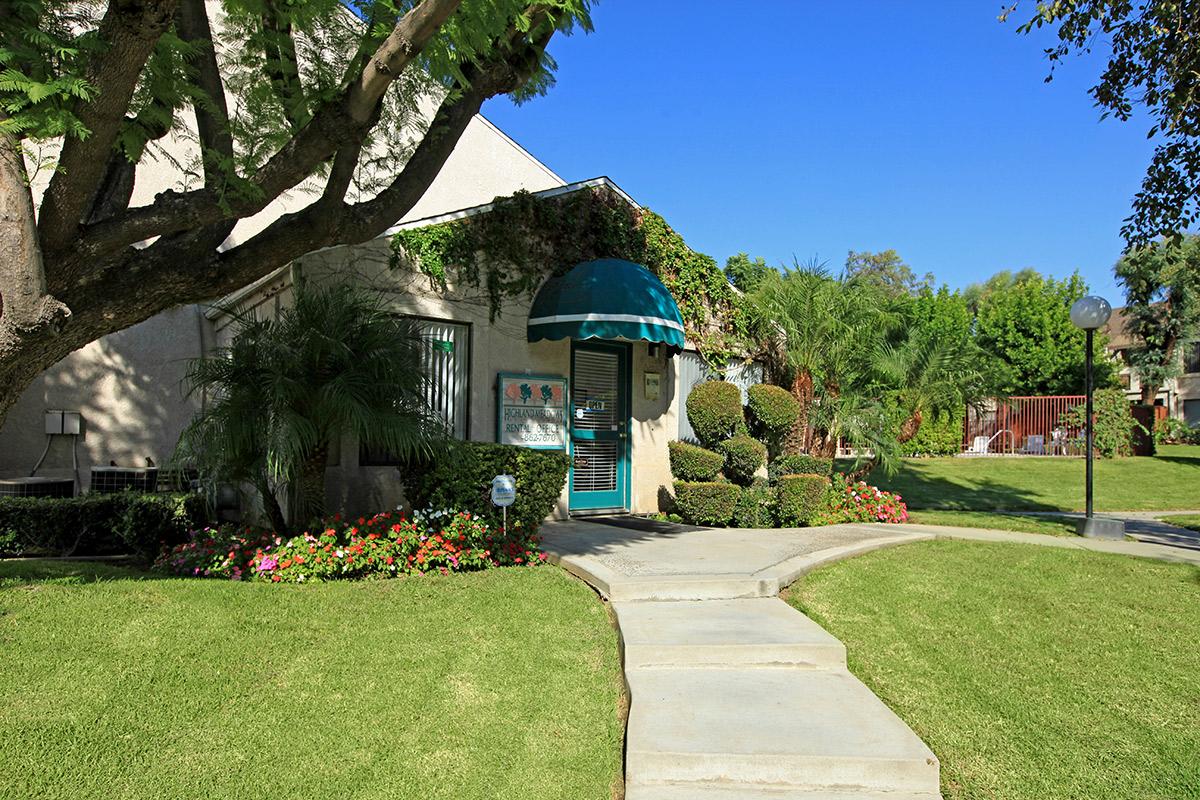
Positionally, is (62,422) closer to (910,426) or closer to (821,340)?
(821,340)

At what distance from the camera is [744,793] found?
11.4 ft

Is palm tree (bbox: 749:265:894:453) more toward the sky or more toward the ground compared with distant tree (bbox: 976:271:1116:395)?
more toward the ground

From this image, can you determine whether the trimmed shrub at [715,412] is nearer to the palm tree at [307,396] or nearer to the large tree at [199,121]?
the palm tree at [307,396]

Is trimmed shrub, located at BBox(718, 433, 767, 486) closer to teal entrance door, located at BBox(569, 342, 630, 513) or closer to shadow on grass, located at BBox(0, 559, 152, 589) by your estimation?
teal entrance door, located at BBox(569, 342, 630, 513)

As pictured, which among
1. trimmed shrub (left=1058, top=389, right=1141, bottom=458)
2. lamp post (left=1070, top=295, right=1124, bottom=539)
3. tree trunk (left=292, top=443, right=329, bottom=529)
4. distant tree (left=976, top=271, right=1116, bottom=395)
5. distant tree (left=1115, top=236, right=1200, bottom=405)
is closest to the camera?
tree trunk (left=292, top=443, right=329, bottom=529)

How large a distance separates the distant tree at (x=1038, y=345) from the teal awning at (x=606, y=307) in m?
23.9

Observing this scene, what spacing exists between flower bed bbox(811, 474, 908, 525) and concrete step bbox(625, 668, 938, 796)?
20.6 ft

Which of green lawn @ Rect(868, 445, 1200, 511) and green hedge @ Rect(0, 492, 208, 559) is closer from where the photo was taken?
green hedge @ Rect(0, 492, 208, 559)

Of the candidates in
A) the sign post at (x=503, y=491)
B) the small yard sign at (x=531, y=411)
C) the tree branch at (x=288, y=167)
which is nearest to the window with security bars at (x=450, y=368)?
the small yard sign at (x=531, y=411)

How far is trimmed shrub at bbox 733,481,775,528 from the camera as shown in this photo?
984 cm

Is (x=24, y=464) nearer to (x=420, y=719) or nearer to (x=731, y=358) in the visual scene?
(x=420, y=719)

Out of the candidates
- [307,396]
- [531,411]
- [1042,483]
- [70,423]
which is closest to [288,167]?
[307,396]

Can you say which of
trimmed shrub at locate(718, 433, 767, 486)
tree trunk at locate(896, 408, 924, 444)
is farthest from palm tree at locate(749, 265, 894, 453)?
tree trunk at locate(896, 408, 924, 444)

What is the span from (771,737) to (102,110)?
204 inches
